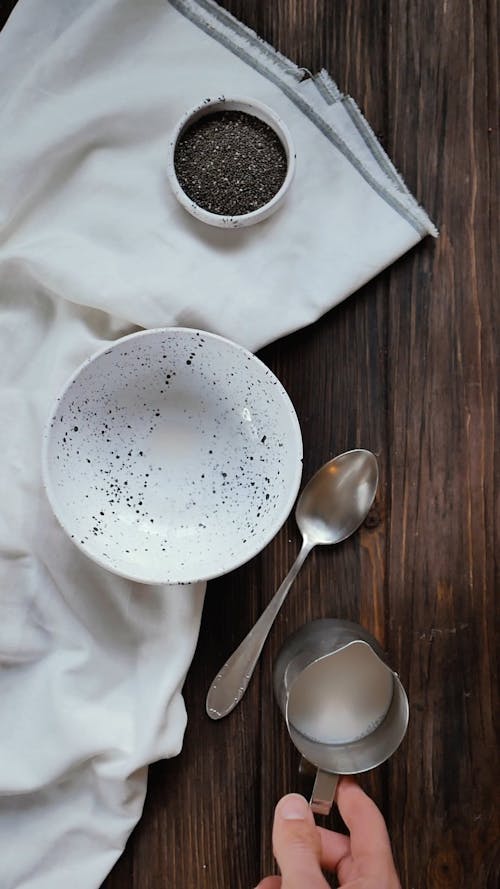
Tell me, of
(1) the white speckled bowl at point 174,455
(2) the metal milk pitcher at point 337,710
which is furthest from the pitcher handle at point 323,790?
(1) the white speckled bowl at point 174,455

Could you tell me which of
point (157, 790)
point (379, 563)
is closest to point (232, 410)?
point (379, 563)

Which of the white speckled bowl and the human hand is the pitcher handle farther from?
the white speckled bowl

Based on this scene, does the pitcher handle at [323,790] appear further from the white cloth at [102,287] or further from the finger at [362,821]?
the white cloth at [102,287]

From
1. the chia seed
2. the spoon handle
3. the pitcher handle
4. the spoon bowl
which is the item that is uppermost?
the chia seed

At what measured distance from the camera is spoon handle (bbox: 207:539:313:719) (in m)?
0.98

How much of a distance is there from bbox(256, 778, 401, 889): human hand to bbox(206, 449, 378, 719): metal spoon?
13 centimetres

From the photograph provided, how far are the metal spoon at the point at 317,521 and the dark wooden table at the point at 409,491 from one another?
2 cm

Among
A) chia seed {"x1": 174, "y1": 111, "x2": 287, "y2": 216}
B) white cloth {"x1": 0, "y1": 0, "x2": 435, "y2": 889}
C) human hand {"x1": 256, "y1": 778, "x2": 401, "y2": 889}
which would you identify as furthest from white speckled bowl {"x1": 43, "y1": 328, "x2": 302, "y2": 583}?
human hand {"x1": 256, "y1": 778, "x2": 401, "y2": 889}

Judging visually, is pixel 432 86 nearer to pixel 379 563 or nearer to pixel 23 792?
pixel 379 563

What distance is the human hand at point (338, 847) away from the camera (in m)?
0.84

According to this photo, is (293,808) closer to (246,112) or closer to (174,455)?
(174,455)

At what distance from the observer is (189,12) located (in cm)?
98

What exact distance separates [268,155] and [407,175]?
164 mm

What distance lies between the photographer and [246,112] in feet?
3.18
